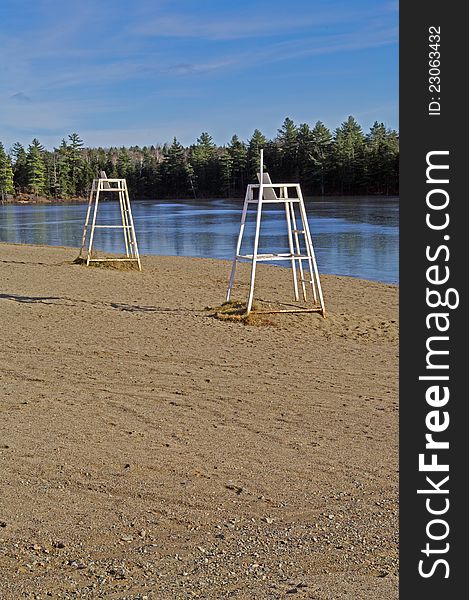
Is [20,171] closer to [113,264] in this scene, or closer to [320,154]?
[320,154]

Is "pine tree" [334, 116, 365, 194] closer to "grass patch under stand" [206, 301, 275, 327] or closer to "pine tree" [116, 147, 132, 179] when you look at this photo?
"pine tree" [116, 147, 132, 179]

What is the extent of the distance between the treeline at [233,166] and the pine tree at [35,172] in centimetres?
13

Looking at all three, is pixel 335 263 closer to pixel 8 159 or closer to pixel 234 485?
pixel 234 485

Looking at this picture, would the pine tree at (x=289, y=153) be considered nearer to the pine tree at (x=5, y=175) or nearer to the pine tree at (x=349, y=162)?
the pine tree at (x=349, y=162)

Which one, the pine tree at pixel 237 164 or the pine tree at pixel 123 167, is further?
the pine tree at pixel 123 167

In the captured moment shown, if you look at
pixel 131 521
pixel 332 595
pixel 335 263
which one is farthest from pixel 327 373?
pixel 335 263

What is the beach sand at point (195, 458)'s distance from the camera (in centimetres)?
392

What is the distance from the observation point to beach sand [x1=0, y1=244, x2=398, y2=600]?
392 centimetres

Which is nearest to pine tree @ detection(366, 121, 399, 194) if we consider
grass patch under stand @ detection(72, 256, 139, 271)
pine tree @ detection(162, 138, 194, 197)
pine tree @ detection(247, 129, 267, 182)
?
pine tree @ detection(247, 129, 267, 182)

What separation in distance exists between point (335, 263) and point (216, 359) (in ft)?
45.2

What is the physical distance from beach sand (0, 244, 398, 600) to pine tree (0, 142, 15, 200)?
91.9 meters

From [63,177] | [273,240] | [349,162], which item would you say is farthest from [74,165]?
[273,240]

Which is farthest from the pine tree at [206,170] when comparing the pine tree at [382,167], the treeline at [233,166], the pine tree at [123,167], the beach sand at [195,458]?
the beach sand at [195,458]

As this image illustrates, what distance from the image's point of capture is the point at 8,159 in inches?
3979
